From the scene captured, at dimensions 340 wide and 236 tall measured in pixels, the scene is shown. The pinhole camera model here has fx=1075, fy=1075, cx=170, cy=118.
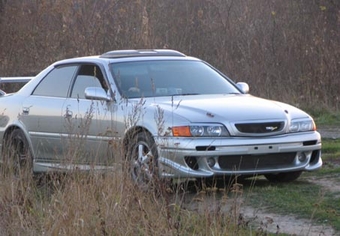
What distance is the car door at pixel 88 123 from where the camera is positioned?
27.1 feet

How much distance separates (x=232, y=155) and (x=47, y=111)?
8.25 feet

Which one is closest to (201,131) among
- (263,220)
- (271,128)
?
(271,128)

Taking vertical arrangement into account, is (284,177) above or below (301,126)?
below

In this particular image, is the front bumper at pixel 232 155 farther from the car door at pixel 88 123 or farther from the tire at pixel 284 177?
the car door at pixel 88 123

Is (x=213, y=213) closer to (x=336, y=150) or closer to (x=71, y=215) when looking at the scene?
(x=71, y=215)

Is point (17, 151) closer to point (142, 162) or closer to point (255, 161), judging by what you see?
point (255, 161)

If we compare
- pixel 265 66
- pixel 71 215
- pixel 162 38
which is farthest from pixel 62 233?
pixel 162 38

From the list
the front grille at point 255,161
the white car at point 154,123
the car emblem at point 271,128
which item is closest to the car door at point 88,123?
the white car at point 154,123

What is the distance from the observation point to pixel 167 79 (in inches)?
431

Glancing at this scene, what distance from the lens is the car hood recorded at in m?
9.72

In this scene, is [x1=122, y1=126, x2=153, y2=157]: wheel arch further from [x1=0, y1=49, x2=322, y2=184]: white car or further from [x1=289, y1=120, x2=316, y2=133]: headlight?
[x1=289, y1=120, x2=316, y2=133]: headlight

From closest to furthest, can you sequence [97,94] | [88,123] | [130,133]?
[88,123], [130,133], [97,94]

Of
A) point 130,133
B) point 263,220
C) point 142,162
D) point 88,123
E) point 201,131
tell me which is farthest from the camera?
point 201,131

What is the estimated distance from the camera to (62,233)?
272 inches
